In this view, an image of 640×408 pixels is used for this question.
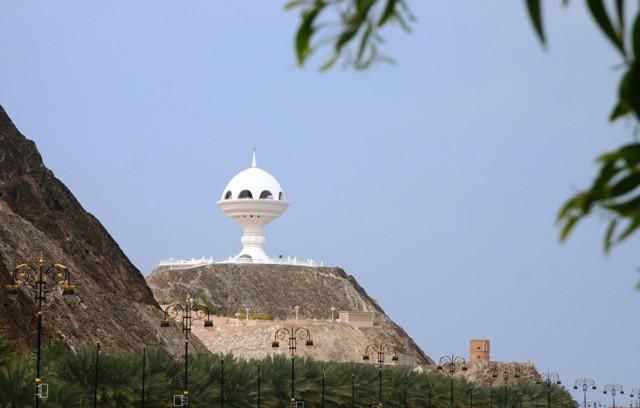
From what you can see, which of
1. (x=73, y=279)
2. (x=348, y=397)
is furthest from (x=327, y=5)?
(x=73, y=279)

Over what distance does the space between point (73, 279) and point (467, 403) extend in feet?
67.2

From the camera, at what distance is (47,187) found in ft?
253

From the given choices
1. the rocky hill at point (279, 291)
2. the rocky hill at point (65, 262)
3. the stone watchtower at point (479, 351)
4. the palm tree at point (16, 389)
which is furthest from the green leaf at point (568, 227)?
the stone watchtower at point (479, 351)

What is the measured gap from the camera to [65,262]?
67.7 meters

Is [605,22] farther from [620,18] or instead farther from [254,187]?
[254,187]

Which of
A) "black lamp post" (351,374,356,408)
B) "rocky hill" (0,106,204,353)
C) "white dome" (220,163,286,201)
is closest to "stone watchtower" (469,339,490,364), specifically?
"white dome" (220,163,286,201)

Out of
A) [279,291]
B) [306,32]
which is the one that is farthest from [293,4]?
[279,291]

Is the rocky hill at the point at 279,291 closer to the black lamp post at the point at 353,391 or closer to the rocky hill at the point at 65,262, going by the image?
the rocky hill at the point at 65,262

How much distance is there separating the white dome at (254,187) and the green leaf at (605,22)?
117572mm

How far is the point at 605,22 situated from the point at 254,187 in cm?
11857

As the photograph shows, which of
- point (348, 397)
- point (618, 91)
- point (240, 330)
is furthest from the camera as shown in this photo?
point (240, 330)

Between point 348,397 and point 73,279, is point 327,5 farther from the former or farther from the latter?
point 73,279

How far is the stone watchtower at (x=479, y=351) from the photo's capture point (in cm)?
11138

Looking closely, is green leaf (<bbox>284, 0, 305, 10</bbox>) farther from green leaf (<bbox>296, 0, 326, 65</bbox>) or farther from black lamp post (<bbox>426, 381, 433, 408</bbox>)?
black lamp post (<bbox>426, 381, 433, 408</bbox>)
